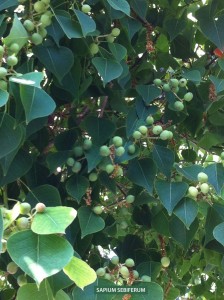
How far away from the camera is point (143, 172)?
127 cm

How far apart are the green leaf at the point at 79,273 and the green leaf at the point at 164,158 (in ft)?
1.66

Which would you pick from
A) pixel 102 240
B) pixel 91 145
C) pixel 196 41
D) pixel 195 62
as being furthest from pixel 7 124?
pixel 196 41

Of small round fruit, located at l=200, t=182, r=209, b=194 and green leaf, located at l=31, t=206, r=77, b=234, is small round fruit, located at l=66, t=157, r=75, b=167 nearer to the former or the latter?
small round fruit, located at l=200, t=182, r=209, b=194

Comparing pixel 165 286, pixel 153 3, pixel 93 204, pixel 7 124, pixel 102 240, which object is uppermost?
pixel 7 124

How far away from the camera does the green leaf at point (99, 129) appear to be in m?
1.29

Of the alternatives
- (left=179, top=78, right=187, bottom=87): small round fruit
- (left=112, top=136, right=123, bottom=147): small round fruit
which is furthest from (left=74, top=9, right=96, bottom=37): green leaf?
(left=179, top=78, right=187, bottom=87): small round fruit

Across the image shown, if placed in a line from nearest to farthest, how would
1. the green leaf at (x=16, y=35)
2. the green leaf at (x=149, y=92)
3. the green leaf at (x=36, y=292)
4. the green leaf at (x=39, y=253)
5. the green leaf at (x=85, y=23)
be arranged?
the green leaf at (x=39, y=253), the green leaf at (x=36, y=292), the green leaf at (x=16, y=35), the green leaf at (x=85, y=23), the green leaf at (x=149, y=92)

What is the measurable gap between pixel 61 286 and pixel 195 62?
0.93m

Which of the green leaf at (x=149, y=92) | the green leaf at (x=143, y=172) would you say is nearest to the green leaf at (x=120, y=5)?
the green leaf at (x=149, y=92)

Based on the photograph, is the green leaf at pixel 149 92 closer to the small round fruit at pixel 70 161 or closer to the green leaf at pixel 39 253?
the small round fruit at pixel 70 161

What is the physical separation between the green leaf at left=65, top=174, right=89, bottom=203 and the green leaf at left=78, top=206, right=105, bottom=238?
0.11 ft

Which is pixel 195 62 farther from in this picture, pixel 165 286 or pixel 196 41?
pixel 165 286

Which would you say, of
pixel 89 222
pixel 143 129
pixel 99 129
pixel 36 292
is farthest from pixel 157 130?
pixel 36 292

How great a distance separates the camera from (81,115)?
59.8 inches
